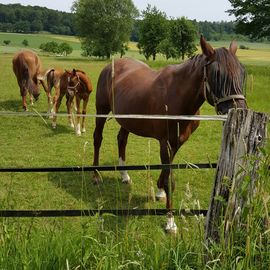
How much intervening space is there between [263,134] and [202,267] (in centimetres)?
89

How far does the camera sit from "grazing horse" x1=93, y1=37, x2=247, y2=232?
13.7 feet

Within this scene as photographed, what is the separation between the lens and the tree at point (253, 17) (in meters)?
38.2

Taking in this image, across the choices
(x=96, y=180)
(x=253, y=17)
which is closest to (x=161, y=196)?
(x=96, y=180)

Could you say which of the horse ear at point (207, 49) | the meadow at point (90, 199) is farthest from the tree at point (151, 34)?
the horse ear at point (207, 49)

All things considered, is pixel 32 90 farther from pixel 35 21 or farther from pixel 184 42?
pixel 35 21

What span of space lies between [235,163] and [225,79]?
1753 mm

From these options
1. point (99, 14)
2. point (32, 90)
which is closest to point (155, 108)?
point (32, 90)

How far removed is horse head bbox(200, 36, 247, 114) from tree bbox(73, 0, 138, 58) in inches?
2482

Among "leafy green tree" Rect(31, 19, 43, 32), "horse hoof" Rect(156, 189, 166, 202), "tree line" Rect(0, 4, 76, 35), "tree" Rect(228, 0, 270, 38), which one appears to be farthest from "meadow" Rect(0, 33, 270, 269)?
"leafy green tree" Rect(31, 19, 43, 32)

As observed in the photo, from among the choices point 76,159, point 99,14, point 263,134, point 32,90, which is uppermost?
point 99,14

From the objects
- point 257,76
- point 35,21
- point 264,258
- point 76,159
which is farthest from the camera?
point 35,21

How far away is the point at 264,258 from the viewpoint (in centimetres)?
251

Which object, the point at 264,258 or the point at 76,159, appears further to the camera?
the point at 76,159

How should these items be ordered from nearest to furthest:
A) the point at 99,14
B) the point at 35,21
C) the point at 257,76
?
the point at 257,76 → the point at 99,14 → the point at 35,21
